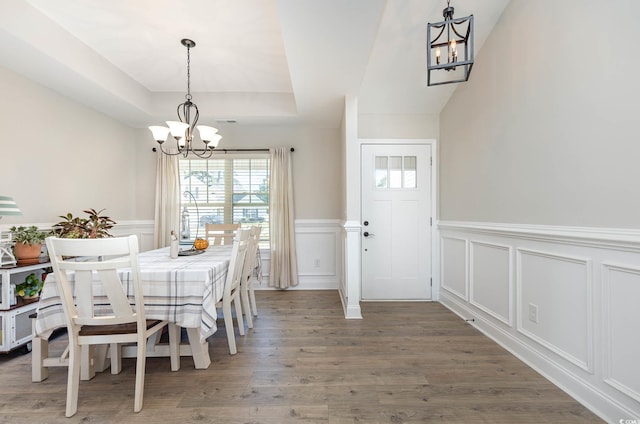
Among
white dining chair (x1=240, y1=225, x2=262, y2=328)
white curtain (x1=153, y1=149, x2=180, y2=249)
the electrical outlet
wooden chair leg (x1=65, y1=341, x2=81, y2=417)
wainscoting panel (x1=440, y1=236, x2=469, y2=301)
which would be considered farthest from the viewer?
white curtain (x1=153, y1=149, x2=180, y2=249)

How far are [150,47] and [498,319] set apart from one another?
402 cm

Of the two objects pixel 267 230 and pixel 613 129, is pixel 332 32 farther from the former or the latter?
pixel 267 230

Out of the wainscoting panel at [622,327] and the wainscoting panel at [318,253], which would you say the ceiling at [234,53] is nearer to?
the wainscoting panel at [318,253]

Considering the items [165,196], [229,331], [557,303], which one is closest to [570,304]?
[557,303]

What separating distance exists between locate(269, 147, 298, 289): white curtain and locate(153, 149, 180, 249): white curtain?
137cm

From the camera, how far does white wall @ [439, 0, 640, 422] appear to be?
1.50 meters

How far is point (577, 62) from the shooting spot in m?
1.76

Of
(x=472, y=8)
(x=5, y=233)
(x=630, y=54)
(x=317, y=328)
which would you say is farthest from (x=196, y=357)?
(x=472, y=8)

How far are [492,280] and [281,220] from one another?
103 inches

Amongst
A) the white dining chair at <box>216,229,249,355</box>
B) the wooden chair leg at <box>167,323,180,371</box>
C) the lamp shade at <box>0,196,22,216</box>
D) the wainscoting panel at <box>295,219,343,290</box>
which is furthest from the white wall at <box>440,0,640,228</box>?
the lamp shade at <box>0,196,22,216</box>

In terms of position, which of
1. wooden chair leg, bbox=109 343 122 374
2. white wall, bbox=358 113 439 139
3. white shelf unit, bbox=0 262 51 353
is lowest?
wooden chair leg, bbox=109 343 122 374

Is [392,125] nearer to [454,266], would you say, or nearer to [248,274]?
[454,266]

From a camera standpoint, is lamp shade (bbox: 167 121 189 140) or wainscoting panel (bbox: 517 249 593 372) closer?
wainscoting panel (bbox: 517 249 593 372)

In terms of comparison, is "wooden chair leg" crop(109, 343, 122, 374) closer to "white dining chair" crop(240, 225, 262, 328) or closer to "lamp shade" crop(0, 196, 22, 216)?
"white dining chair" crop(240, 225, 262, 328)
